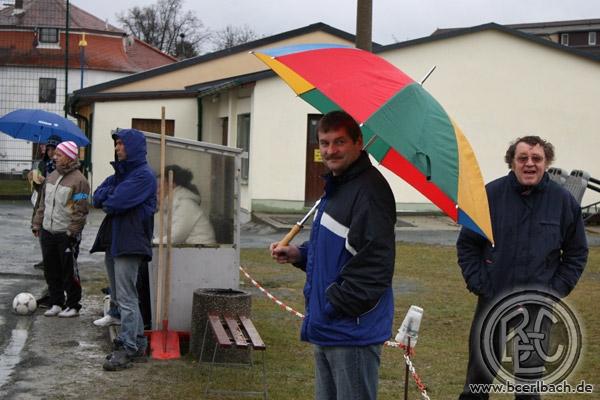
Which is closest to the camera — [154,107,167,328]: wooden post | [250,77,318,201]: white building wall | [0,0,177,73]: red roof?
[154,107,167,328]: wooden post

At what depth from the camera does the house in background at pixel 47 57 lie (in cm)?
5584

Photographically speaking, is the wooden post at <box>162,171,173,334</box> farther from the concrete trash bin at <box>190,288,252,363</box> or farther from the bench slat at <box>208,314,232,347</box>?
the bench slat at <box>208,314,232,347</box>

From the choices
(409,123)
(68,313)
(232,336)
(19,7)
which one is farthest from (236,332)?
(19,7)

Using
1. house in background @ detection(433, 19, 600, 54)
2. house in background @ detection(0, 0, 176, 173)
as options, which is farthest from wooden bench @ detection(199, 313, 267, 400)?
house in background @ detection(433, 19, 600, 54)

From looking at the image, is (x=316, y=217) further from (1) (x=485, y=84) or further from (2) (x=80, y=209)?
(1) (x=485, y=84)

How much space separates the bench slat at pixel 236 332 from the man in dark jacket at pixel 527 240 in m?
1.91

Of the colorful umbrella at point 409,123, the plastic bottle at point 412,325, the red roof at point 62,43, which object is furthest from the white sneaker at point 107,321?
the red roof at point 62,43

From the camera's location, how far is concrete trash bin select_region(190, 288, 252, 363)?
321 inches

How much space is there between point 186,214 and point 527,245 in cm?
388

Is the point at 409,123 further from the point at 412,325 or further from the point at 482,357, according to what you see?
the point at 482,357

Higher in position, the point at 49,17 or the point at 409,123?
the point at 49,17

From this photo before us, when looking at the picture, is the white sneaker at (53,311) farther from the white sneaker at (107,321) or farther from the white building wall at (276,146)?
the white building wall at (276,146)

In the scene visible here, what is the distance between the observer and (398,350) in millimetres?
8867

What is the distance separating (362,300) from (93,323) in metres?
5.95
